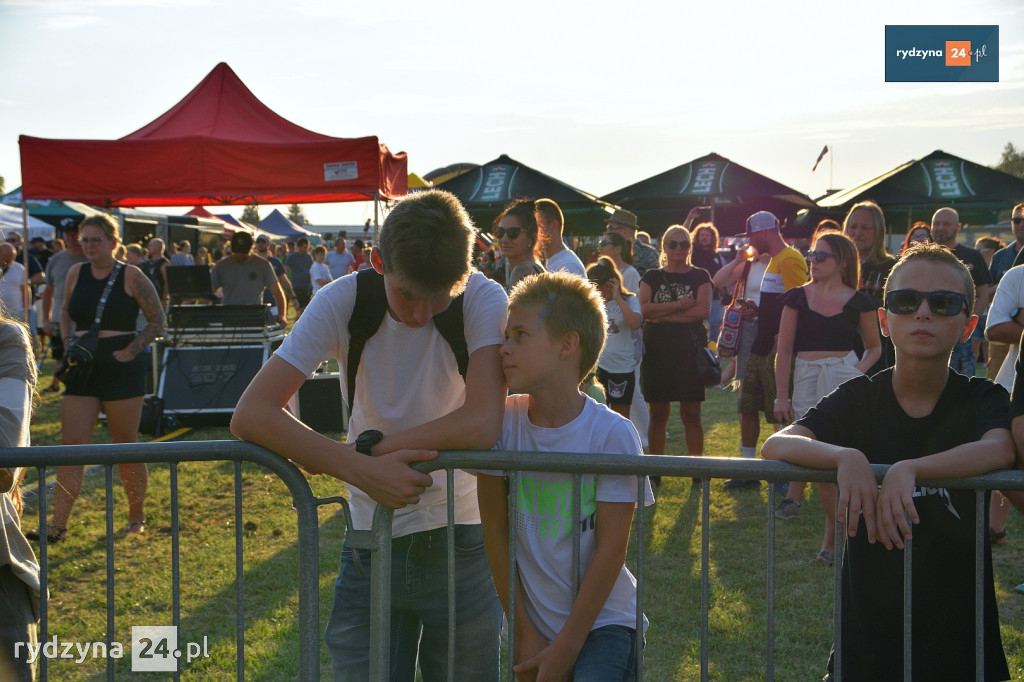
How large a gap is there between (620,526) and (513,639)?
16.6 inches

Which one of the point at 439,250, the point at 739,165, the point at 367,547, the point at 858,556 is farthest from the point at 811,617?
the point at 739,165

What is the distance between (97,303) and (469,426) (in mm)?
4851

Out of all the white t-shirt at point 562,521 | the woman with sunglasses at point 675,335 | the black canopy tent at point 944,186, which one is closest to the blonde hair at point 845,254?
the woman with sunglasses at point 675,335

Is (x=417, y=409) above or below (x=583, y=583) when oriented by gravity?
above

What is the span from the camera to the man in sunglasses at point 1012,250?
8078mm

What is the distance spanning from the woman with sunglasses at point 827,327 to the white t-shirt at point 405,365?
3.53 m

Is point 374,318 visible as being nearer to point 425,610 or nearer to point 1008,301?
point 425,610

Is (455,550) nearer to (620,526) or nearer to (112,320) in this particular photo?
(620,526)

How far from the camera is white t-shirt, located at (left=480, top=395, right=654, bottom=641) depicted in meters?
2.19

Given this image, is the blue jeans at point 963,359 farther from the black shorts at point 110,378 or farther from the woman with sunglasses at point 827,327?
the black shorts at point 110,378

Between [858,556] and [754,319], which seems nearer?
[858,556]

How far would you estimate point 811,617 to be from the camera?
14.4 feet

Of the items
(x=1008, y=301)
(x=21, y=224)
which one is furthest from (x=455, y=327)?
(x=21, y=224)

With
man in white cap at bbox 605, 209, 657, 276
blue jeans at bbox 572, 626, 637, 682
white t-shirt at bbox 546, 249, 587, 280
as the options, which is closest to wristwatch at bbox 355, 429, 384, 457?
blue jeans at bbox 572, 626, 637, 682
